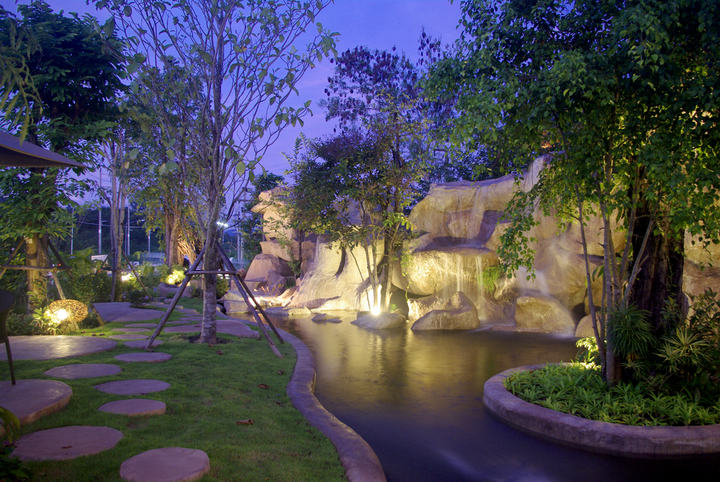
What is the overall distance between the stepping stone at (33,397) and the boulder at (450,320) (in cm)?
1002

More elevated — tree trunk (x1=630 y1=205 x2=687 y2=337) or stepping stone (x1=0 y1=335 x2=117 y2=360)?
tree trunk (x1=630 y1=205 x2=687 y2=337)

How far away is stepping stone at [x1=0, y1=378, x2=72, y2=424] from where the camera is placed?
3.80m

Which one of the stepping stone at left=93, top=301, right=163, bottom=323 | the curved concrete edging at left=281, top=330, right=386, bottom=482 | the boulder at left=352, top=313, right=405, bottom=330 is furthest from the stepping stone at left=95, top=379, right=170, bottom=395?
the boulder at left=352, top=313, right=405, bottom=330

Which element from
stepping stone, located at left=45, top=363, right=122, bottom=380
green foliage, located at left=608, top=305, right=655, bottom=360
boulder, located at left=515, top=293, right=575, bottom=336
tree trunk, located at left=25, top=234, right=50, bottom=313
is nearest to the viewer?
stepping stone, located at left=45, top=363, right=122, bottom=380

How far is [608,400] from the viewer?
5148mm

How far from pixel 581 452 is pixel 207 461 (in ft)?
10.9

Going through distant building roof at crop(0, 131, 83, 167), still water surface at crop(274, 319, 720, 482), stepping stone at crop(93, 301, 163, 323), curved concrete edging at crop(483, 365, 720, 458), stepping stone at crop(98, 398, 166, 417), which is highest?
distant building roof at crop(0, 131, 83, 167)

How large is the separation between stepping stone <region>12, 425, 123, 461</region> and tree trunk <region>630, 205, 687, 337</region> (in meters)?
5.41

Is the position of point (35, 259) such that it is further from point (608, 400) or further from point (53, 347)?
point (608, 400)

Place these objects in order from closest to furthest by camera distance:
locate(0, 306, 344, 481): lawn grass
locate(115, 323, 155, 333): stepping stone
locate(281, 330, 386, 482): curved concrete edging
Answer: locate(0, 306, 344, 481): lawn grass < locate(281, 330, 386, 482): curved concrete edging < locate(115, 323, 155, 333): stepping stone

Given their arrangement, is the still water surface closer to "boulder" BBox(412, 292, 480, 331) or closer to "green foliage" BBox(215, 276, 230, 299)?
"boulder" BBox(412, 292, 480, 331)

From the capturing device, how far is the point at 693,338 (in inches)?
205

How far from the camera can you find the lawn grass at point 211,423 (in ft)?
10.7

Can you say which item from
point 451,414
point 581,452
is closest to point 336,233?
point 451,414
